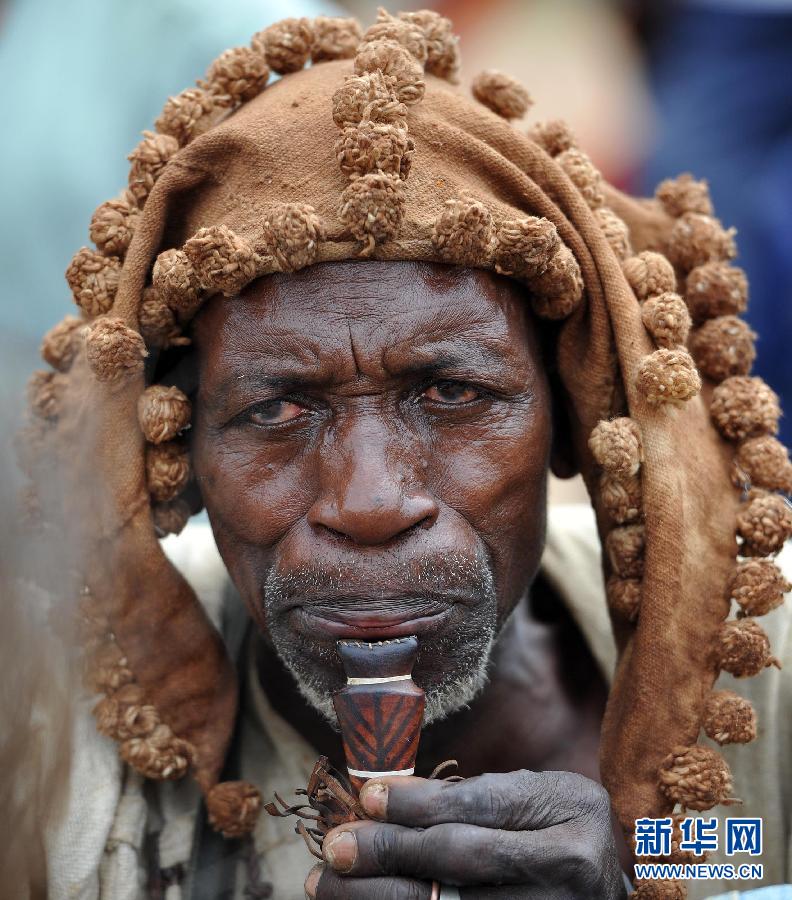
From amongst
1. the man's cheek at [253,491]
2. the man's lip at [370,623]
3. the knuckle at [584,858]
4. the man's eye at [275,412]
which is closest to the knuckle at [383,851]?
the knuckle at [584,858]

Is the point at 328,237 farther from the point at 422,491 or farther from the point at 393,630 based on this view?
the point at 393,630

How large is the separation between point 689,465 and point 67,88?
3.22 meters

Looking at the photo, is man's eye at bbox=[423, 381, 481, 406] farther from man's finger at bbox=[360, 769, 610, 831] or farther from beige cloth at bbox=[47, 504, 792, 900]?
beige cloth at bbox=[47, 504, 792, 900]

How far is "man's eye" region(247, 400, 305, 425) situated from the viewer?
237cm

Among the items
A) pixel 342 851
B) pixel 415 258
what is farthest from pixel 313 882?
pixel 415 258

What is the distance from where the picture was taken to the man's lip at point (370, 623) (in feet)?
7.20

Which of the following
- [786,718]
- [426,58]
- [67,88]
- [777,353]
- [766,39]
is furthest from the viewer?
[766,39]

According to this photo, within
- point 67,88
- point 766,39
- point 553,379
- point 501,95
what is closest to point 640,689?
point 553,379

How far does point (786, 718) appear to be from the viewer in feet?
8.93

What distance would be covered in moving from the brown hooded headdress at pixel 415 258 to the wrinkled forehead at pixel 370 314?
0.15 ft

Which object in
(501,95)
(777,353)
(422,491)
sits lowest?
(422,491)

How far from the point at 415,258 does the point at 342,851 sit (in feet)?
3.61

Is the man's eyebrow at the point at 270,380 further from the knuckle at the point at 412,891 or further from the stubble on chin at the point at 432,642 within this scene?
the knuckle at the point at 412,891

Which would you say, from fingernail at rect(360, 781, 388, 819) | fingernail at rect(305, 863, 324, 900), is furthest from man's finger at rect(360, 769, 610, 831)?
fingernail at rect(305, 863, 324, 900)
